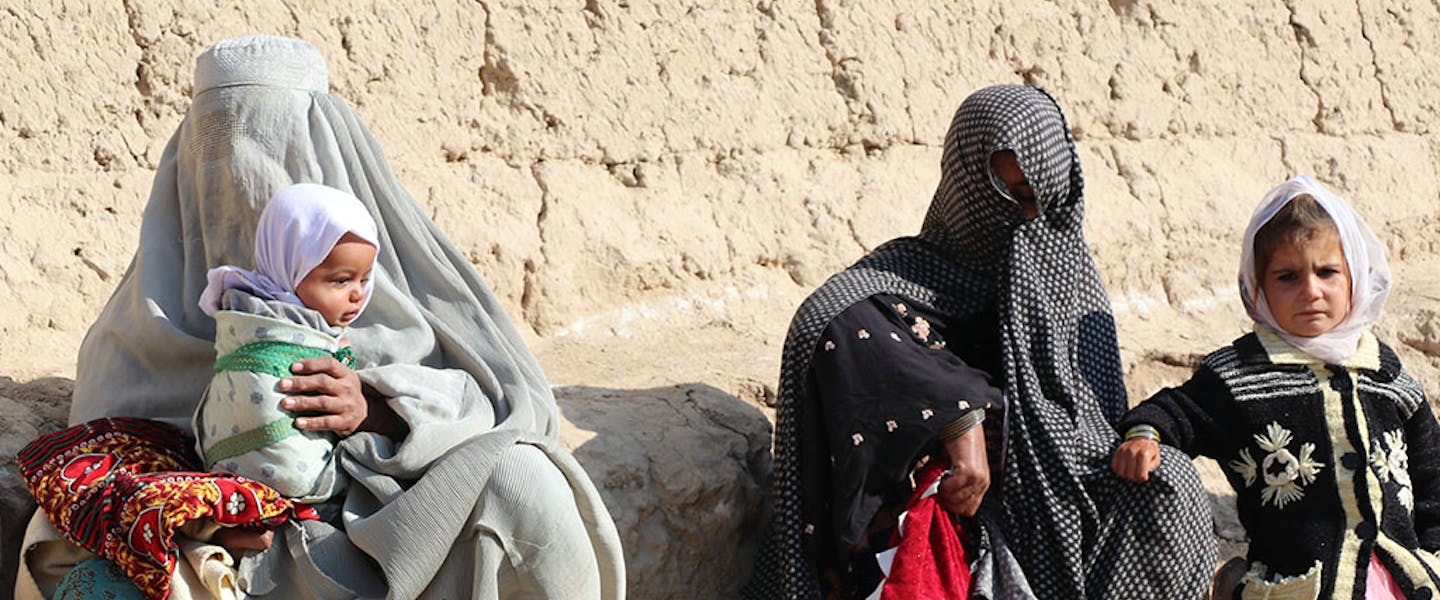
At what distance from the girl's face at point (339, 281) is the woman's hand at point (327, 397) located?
0.10 metres

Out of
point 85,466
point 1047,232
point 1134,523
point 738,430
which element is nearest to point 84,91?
point 85,466

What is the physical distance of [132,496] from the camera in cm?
309

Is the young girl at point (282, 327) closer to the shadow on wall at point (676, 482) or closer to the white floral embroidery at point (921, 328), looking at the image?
the shadow on wall at point (676, 482)

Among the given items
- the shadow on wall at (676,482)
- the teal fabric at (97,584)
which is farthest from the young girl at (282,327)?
the shadow on wall at (676,482)

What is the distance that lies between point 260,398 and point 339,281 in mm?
255

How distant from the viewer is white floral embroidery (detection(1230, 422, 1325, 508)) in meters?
3.90

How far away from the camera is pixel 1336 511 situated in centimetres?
→ 387

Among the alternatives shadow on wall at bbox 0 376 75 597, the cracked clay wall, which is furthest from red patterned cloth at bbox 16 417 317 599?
the cracked clay wall

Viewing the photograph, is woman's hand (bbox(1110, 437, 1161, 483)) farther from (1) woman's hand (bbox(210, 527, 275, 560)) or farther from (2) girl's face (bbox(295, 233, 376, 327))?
(1) woman's hand (bbox(210, 527, 275, 560))

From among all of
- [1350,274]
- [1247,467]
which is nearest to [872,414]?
[1247,467]

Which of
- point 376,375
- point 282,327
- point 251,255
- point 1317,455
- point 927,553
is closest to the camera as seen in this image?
point 282,327

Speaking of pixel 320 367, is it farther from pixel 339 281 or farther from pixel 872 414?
pixel 872 414

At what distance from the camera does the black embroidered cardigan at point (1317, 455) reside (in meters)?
3.86

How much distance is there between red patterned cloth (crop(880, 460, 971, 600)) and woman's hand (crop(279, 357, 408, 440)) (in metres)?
1.11
